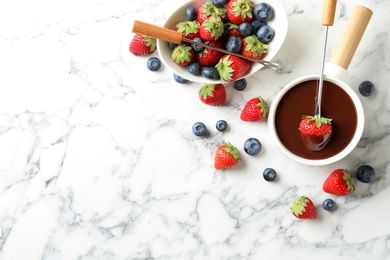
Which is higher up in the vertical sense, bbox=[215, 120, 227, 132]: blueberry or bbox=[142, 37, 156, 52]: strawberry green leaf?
bbox=[142, 37, 156, 52]: strawberry green leaf

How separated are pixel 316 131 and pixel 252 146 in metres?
0.18

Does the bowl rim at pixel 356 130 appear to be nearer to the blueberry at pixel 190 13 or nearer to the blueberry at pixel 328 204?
the blueberry at pixel 328 204

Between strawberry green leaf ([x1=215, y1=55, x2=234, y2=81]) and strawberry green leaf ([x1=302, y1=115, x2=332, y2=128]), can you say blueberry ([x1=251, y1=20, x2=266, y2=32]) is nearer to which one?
strawberry green leaf ([x1=215, y1=55, x2=234, y2=81])

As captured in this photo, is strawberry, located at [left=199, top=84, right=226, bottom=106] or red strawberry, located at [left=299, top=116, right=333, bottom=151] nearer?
red strawberry, located at [left=299, top=116, right=333, bottom=151]

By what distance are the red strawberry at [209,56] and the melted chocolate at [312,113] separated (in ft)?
0.56

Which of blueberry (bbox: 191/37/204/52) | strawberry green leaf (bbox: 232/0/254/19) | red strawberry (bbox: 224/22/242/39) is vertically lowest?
blueberry (bbox: 191/37/204/52)

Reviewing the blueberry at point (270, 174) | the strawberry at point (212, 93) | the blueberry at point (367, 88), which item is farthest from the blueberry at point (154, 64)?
the blueberry at point (367, 88)

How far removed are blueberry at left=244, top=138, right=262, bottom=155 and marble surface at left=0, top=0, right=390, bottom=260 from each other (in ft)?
0.07

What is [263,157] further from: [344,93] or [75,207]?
[75,207]

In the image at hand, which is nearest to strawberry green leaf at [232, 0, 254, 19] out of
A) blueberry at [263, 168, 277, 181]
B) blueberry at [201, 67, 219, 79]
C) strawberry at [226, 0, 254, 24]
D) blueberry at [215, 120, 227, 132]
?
strawberry at [226, 0, 254, 24]

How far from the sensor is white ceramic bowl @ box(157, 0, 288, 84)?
1365mm

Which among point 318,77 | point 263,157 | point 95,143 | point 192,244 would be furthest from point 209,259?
point 318,77

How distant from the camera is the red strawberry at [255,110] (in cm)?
141

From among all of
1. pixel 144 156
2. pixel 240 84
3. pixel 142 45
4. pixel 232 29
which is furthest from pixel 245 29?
pixel 144 156
